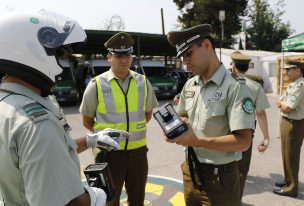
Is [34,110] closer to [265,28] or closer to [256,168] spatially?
[256,168]

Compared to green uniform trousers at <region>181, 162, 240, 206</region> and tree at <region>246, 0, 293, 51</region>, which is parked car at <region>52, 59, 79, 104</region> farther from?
tree at <region>246, 0, 293, 51</region>

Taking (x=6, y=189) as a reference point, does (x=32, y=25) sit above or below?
above

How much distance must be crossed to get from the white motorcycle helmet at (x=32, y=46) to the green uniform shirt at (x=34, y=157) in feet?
0.43

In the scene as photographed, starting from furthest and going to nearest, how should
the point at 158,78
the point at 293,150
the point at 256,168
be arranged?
the point at 158,78
the point at 256,168
the point at 293,150

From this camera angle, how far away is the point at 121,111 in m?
3.15

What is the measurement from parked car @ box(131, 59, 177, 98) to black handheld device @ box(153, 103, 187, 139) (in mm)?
12627

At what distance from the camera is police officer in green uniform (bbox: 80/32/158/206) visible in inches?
123

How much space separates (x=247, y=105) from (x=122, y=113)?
4.50 ft

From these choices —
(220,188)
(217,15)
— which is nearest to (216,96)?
(220,188)

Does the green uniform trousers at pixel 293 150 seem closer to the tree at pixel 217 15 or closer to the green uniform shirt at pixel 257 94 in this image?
the green uniform shirt at pixel 257 94

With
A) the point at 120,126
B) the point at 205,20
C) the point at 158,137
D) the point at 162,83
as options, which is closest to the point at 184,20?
the point at 205,20

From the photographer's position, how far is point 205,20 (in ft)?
114

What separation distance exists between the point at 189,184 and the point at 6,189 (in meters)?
1.49

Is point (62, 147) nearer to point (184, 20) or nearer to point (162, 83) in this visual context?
point (162, 83)
